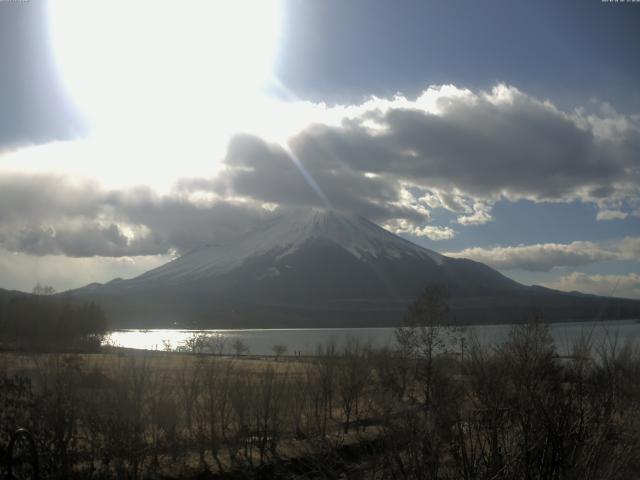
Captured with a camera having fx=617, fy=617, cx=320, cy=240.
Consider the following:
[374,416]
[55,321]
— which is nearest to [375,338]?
[55,321]

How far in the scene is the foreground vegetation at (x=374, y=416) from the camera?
224 inches

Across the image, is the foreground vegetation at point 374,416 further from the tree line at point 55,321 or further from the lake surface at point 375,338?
the tree line at point 55,321

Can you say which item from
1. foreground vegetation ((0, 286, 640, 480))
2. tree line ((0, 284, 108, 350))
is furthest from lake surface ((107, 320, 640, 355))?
tree line ((0, 284, 108, 350))

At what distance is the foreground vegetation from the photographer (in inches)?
224

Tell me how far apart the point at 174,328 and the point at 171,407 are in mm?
180944

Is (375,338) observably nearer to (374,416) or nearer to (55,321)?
(55,321)

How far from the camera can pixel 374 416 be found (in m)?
12.0

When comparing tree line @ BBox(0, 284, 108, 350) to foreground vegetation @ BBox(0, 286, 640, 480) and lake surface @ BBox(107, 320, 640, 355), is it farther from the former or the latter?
foreground vegetation @ BBox(0, 286, 640, 480)

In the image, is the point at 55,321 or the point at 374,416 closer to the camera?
the point at 374,416

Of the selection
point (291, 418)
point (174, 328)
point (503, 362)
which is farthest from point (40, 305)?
point (174, 328)

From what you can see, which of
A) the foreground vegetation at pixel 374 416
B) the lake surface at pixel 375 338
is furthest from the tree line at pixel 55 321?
the foreground vegetation at pixel 374 416

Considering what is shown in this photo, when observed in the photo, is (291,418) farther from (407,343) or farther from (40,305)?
→ (40,305)

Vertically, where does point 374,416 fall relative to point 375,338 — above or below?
above

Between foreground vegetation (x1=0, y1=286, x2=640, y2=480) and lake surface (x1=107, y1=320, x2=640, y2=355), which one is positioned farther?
lake surface (x1=107, y1=320, x2=640, y2=355)
